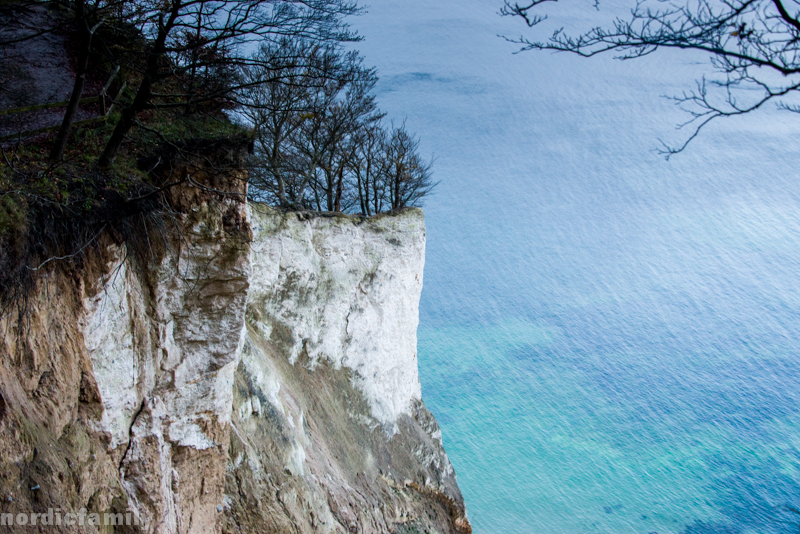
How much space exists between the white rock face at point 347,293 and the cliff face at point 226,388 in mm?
34

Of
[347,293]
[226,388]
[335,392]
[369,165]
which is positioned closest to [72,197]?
[226,388]

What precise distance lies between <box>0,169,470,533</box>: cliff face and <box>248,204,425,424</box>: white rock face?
34 mm

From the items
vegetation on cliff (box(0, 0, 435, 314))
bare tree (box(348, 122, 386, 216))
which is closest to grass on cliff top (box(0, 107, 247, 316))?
vegetation on cliff (box(0, 0, 435, 314))

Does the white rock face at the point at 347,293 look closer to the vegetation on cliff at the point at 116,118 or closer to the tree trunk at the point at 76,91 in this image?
the vegetation on cliff at the point at 116,118

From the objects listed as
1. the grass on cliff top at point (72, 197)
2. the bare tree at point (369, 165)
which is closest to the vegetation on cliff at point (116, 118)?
the grass on cliff top at point (72, 197)

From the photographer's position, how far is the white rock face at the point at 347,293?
10.4m

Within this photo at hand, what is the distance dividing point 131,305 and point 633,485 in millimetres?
16317

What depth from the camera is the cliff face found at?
5.13m

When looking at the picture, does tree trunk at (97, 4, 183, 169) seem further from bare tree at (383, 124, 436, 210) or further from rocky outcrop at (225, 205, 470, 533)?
bare tree at (383, 124, 436, 210)

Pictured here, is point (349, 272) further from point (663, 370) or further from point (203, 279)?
point (663, 370)

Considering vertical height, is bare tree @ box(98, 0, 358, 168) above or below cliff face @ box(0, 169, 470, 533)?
above

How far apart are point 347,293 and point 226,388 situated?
15.4ft

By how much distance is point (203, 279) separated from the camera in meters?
6.59

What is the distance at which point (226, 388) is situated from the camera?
7.23 m
